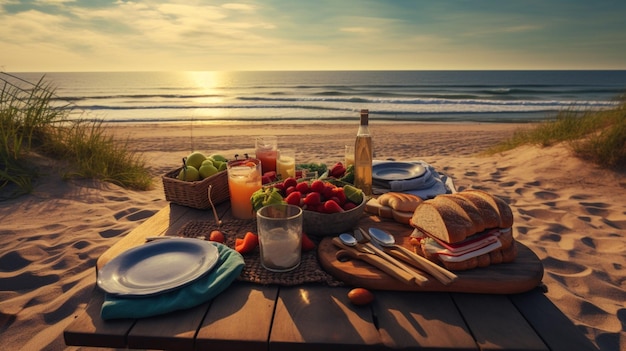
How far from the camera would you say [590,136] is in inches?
262

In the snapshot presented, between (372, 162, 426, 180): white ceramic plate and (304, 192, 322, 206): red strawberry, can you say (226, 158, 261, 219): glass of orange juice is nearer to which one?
(304, 192, 322, 206): red strawberry

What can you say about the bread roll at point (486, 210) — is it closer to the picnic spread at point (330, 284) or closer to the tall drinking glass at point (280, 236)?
the picnic spread at point (330, 284)

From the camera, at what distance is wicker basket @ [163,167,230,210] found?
239 centimetres

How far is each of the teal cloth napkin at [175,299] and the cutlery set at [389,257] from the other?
19.5 inches

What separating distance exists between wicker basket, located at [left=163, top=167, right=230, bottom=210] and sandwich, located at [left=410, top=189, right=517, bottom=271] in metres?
1.42

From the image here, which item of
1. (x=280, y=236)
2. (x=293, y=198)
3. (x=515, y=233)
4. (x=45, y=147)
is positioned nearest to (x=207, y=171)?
(x=293, y=198)

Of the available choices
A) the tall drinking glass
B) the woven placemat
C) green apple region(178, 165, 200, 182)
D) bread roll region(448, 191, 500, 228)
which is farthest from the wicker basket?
bread roll region(448, 191, 500, 228)

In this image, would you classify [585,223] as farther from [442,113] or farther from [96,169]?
[442,113]

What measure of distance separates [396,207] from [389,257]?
553 millimetres

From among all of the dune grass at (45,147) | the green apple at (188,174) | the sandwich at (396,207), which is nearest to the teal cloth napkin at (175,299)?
the sandwich at (396,207)

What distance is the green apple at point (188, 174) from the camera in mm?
2568

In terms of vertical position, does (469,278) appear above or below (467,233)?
below

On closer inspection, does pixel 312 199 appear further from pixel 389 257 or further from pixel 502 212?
pixel 502 212

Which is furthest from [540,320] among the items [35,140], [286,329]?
[35,140]
